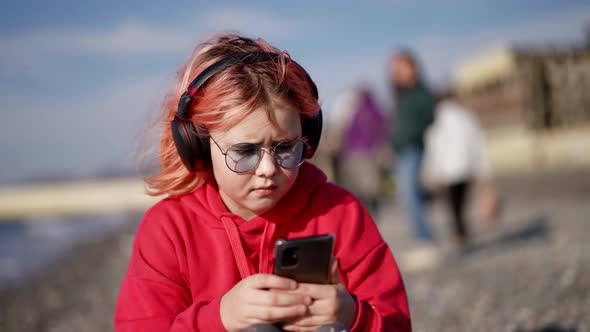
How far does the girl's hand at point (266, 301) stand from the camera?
1.38 m

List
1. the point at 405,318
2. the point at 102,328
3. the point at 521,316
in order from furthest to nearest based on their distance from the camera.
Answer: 1. the point at 102,328
2. the point at 521,316
3. the point at 405,318

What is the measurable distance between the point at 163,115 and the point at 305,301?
0.95 m

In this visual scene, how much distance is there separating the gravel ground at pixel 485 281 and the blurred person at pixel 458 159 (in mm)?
578

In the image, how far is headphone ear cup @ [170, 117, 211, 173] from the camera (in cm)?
175

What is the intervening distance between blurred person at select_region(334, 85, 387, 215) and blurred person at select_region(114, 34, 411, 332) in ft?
23.2

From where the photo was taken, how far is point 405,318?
1.80 metres

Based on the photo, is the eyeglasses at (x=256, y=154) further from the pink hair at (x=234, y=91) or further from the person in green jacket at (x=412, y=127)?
the person in green jacket at (x=412, y=127)

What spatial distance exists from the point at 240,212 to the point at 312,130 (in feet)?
1.29

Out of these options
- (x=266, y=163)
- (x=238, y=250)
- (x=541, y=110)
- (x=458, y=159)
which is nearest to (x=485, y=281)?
(x=458, y=159)

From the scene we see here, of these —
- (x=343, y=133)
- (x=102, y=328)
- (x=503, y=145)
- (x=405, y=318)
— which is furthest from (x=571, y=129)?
(x=405, y=318)

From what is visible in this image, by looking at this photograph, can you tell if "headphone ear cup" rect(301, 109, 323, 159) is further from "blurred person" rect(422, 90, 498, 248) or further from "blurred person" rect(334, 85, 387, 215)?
"blurred person" rect(334, 85, 387, 215)

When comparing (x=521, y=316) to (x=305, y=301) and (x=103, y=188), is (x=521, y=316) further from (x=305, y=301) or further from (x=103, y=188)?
(x=103, y=188)

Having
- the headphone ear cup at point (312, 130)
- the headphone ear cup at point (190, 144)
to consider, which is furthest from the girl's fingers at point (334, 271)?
the headphone ear cup at point (190, 144)

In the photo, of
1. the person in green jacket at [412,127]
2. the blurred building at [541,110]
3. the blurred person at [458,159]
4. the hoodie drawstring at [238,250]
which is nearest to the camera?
the hoodie drawstring at [238,250]
